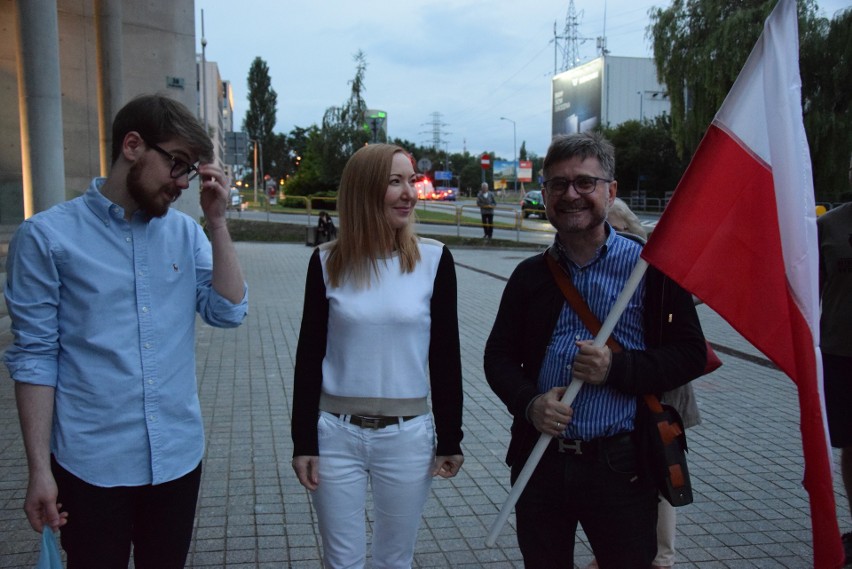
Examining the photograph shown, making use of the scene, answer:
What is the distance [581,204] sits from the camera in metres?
2.38

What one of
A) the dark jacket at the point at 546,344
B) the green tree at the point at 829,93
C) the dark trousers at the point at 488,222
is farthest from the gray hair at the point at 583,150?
the green tree at the point at 829,93

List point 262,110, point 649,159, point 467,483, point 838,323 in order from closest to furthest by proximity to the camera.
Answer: point 838,323 < point 467,483 < point 649,159 < point 262,110

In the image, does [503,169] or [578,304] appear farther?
[503,169]

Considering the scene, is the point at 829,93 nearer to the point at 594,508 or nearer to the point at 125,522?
the point at 594,508

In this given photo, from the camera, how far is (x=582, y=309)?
94.3 inches

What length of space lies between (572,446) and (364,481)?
2.35 ft

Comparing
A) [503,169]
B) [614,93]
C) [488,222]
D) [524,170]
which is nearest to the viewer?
[488,222]

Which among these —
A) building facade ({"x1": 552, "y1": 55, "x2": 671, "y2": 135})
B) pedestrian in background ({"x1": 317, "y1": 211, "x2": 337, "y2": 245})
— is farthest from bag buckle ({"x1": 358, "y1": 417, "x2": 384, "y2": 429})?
building facade ({"x1": 552, "y1": 55, "x2": 671, "y2": 135})

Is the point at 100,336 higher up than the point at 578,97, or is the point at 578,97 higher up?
the point at 578,97

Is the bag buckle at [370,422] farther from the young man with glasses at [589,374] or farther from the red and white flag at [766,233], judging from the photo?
the red and white flag at [766,233]

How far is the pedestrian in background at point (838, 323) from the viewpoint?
3.56 metres

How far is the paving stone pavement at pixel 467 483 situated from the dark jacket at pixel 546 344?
1.66 metres

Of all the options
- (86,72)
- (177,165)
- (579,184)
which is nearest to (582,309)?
(579,184)

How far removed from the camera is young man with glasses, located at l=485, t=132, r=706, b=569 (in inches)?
A: 91.2
